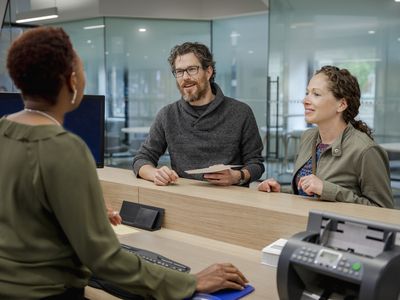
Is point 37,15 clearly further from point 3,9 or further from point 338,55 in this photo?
point 338,55

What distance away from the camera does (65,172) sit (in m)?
1.04

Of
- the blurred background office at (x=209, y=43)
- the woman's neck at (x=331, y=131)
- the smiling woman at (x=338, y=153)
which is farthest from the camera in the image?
the blurred background office at (x=209, y=43)

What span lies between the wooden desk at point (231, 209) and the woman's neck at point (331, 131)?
1.24 ft

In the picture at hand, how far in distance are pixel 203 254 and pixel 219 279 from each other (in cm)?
37

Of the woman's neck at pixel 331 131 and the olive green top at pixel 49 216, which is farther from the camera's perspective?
the woman's neck at pixel 331 131

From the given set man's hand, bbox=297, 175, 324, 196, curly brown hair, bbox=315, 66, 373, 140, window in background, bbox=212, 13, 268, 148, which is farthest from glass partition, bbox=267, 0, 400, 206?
man's hand, bbox=297, 175, 324, 196

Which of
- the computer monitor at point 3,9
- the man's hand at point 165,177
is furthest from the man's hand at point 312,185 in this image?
the computer monitor at point 3,9

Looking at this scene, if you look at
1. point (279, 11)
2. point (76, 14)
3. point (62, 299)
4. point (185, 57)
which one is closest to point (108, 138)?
point (76, 14)

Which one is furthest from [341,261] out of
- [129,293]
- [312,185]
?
[312,185]

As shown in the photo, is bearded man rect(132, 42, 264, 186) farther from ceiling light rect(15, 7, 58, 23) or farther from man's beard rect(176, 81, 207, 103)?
ceiling light rect(15, 7, 58, 23)

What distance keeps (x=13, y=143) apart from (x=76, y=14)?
6.54 metres

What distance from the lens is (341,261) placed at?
1135 millimetres

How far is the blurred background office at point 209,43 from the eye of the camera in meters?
5.55

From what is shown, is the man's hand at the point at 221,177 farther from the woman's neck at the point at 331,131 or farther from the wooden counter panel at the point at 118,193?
the woman's neck at the point at 331,131
